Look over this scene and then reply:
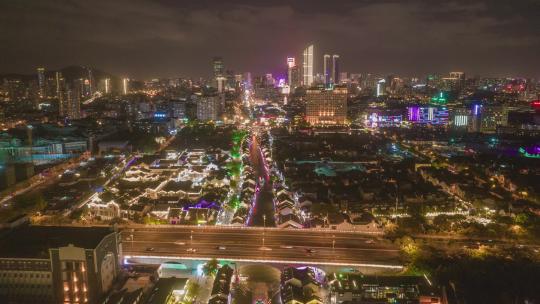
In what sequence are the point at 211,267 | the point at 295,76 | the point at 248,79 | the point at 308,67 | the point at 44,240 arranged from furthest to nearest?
the point at 248,79
the point at 295,76
the point at 308,67
the point at 211,267
the point at 44,240

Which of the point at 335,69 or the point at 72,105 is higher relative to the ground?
the point at 335,69

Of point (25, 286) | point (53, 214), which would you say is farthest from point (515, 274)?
point (53, 214)

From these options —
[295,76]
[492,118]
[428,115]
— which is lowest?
[492,118]

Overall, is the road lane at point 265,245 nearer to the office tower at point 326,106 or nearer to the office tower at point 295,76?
the office tower at point 326,106

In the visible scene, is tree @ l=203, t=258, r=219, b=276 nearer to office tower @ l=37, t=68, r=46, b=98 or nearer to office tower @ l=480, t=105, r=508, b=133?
office tower @ l=480, t=105, r=508, b=133

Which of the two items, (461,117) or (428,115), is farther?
(428,115)

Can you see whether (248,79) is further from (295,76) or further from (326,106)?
(326,106)

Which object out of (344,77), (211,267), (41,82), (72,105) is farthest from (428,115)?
(344,77)
